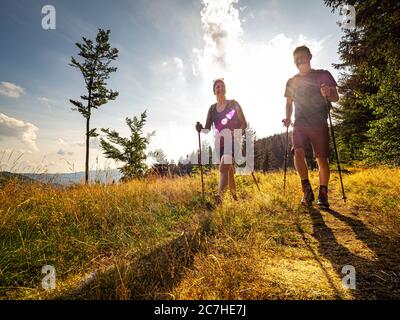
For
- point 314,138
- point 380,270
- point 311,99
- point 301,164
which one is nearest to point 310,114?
point 311,99

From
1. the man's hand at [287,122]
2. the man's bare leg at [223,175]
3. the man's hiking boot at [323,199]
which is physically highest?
the man's hand at [287,122]

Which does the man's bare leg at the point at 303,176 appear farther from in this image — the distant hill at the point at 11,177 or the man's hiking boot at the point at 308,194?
the distant hill at the point at 11,177

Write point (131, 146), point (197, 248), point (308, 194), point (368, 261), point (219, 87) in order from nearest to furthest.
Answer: point (368, 261)
point (197, 248)
point (308, 194)
point (219, 87)
point (131, 146)

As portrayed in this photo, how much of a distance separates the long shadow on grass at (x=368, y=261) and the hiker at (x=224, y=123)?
2203 millimetres

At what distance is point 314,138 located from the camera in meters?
4.26

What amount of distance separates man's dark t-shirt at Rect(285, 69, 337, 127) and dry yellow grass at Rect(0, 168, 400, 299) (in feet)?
5.02

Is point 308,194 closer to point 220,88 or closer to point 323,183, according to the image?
point 323,183

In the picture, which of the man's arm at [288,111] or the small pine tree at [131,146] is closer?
the man's arm at [288,111]

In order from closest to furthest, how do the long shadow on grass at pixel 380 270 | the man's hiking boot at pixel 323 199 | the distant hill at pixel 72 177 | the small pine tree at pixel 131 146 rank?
the long shadow on grass at pixel 380 270 → the man's hiking boot at pixel 323 199 → the distant hill at pixel 72 177 → the small pine tree at pixel 131 146

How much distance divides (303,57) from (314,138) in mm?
1538

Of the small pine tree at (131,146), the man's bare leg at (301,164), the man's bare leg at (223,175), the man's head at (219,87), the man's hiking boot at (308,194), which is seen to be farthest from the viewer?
the small pine tree at (131,146)

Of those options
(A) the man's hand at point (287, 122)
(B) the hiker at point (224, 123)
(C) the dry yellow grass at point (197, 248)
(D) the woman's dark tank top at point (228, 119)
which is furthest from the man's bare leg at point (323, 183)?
(D) the woman's dark tank top at point (228, 119)

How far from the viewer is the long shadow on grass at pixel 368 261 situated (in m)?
1.59
